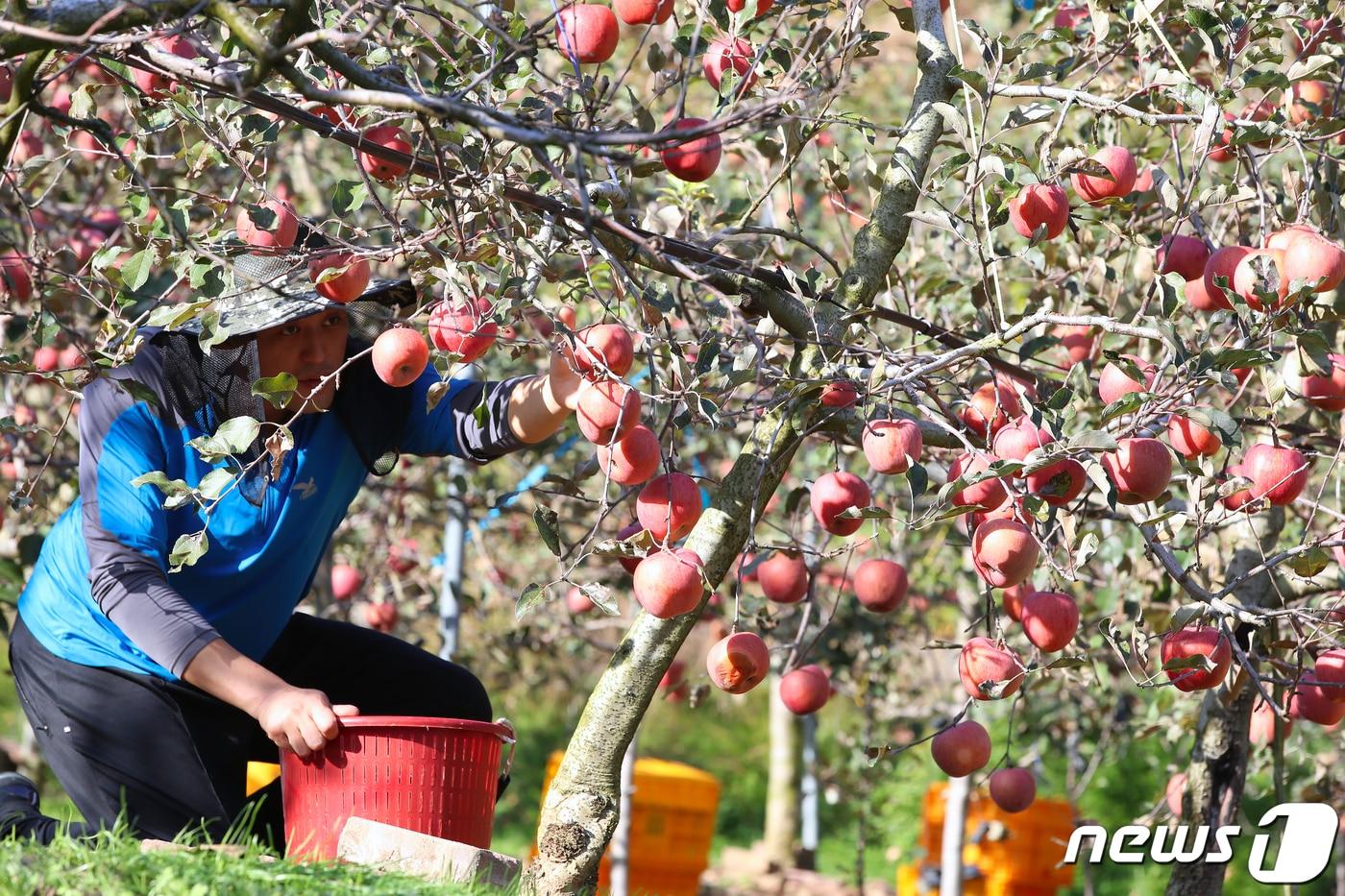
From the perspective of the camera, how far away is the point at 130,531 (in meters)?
2.14

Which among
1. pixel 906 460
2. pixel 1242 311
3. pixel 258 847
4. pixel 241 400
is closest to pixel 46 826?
pixel 258 847

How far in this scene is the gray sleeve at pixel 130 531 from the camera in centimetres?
204

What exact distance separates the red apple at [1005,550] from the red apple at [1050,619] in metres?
0.14

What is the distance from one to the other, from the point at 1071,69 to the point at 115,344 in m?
1.54

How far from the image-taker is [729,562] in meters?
2.20

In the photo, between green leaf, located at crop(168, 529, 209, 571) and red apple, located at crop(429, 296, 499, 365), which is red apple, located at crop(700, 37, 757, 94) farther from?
green leaf, located at crop(168, 529, 209, 571)

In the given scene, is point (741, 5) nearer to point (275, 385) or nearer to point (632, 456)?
point (632, 456)

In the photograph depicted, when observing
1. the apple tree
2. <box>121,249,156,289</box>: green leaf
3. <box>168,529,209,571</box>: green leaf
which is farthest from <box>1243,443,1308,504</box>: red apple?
<box>121,249,156,289</box>: green leaf

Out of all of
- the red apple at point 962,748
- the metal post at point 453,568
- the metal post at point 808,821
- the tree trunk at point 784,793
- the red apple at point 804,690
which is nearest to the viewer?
the red apple at point 962,748

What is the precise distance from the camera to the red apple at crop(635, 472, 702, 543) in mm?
1982

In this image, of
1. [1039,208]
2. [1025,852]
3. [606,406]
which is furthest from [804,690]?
[1025,852]

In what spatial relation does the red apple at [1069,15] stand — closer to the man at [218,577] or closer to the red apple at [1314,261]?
the red apple at [1314,261]

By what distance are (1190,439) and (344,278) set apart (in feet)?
3.94

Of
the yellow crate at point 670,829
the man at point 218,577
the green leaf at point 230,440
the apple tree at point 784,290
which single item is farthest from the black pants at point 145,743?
the yellow crate at point 670,829
